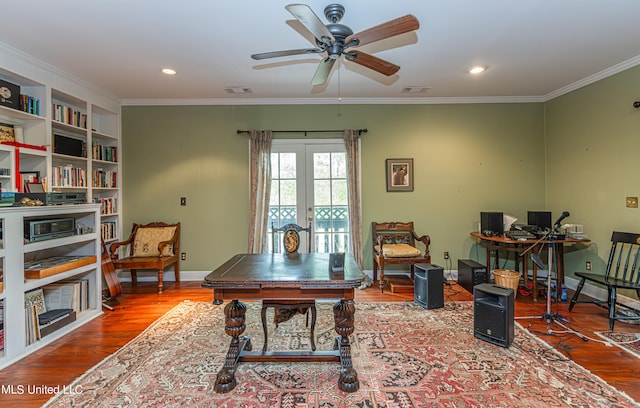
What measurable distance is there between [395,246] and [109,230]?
4068mm

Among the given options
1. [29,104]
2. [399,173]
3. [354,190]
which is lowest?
[354,190]

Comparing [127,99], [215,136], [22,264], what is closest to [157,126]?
[127,99]

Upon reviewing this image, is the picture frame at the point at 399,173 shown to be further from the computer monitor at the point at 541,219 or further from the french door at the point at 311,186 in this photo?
the computer monitor at the point at 541,219

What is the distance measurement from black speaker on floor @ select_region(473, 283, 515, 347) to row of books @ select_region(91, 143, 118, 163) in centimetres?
485

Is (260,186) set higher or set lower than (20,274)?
higher

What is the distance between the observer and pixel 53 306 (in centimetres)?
290

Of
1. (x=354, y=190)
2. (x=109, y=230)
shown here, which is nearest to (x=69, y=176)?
(x=109, y=230)

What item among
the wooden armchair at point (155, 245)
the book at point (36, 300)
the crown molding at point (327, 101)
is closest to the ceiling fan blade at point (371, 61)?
the crown molding at point (327, 101)

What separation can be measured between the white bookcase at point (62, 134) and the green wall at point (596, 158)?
5.91m

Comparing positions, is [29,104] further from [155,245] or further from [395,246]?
[395,246]

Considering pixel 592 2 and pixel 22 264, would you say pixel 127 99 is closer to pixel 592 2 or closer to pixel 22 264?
pixel 22 264

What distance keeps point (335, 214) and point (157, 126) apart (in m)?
3.02

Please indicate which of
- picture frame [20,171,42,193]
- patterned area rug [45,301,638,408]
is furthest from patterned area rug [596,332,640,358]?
picture frame [20,171,42,193]

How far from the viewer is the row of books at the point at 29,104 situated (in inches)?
115
